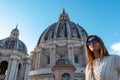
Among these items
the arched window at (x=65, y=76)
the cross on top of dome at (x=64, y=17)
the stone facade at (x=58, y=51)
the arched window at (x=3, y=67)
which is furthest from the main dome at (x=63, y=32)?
the arched window at (x=65, y=76)

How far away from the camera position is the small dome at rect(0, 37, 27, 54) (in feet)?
100

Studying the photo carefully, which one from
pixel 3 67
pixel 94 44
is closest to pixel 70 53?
pixel 3 67

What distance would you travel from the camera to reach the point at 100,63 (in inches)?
72.4

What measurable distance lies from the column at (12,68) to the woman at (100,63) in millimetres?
26813

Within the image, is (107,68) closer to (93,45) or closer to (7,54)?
(93,45)

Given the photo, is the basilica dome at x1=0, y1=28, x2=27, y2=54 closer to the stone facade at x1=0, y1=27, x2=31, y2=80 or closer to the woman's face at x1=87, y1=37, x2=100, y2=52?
the stone facade at x1=0, y1=27, x2=31, y2=80

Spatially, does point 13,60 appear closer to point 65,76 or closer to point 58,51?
point 58,51

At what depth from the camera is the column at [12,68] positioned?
88.7 ft

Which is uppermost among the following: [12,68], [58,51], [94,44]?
[58,51]

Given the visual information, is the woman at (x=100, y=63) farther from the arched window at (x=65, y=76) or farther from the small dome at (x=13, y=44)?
the small dome at (x=13, y=44)

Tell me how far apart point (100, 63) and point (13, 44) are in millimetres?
30947

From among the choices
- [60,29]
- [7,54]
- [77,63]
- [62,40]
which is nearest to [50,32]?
[60,29]

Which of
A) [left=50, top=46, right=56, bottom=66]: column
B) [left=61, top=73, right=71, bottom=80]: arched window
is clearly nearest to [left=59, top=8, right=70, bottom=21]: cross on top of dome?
[left=50, top=46, right=56, bottom=66]: column

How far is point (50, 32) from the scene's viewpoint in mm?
40625
